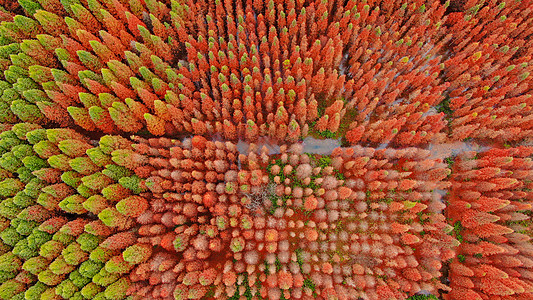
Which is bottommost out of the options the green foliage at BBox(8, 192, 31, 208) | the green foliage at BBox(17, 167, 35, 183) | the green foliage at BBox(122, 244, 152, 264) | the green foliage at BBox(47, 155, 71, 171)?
the green foliage at BBox(122, 244, 152, 264)

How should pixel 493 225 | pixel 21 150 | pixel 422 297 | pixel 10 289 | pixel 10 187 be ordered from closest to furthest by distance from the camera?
pixel 10 289 → pixel 10 187 → pixel 21 150 → pixel 493 225 → pixel 422 297

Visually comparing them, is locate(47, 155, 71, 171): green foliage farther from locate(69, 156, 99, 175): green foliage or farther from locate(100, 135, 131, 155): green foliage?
locate(100, 135, 131, 155): green foliage

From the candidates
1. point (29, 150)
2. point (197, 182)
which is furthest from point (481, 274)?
point (29, 150)

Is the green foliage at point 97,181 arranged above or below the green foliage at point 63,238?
above

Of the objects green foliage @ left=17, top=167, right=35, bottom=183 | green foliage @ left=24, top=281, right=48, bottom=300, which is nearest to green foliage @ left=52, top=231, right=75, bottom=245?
green foliage @ left=24, top=281, right=48, bottom=300

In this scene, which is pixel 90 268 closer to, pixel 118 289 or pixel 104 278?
pixel 104 278

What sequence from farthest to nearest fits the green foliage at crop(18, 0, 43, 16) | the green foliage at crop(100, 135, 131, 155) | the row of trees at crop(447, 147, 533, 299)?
1. the green foliage at crop(18, 0, 43, 16)
2. the green foliage at crop(100, 135, 131, 155)
3. the row of trees at crop(447, 147, 533, 299)

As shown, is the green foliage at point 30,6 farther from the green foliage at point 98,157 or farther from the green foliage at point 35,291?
the green foliage at point 35,291

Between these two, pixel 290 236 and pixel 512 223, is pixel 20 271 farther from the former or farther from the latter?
pixel 512 223

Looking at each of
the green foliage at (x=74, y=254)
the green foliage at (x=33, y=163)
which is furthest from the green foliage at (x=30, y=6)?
the green foliage at (x=74, y=254)

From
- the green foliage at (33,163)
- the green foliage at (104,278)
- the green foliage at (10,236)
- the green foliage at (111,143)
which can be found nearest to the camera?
the green foliage at (104,278)

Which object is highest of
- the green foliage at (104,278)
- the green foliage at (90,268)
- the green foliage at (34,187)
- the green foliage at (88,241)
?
the green foliage at (34,187)

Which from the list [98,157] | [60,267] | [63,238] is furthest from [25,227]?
[98,157]
